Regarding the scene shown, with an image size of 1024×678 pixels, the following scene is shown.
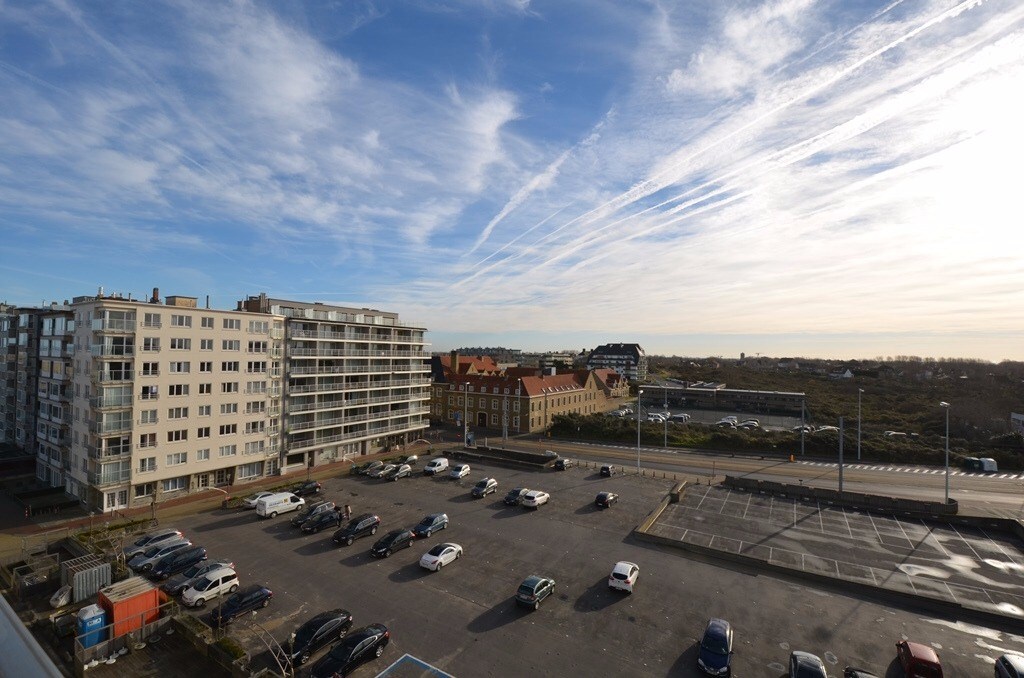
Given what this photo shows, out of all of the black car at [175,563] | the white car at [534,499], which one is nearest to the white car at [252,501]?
the black car at [175,563]

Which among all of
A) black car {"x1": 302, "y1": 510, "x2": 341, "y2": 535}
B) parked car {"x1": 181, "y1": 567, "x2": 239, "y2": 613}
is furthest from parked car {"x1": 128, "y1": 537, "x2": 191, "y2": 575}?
black car {"x1": 302, "y1": 510, "x2": 341, "y2": 535}

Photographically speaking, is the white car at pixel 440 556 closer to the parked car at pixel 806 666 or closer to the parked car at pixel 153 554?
the parked car at pixel 153 554

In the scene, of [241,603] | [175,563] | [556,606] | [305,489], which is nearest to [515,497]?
[556,606]

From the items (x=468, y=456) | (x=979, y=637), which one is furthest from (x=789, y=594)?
(x=468, y=456)

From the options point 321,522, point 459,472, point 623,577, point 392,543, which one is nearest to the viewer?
point 623,577

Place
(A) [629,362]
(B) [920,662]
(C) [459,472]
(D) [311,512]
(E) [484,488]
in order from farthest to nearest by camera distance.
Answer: (A) [629,362], (C) [459,472], (E) [484,488], (D) [311,512], (B) [920,662]

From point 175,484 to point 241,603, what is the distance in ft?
90.7

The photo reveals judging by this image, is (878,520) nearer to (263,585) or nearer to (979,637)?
(979,637)

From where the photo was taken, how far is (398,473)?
56000 mm

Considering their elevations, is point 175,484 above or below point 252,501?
above

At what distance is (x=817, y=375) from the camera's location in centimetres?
19725

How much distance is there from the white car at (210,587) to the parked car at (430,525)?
1271cm

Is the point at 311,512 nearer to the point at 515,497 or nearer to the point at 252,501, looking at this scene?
the point at 252,501

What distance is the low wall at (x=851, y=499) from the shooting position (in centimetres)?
4303
